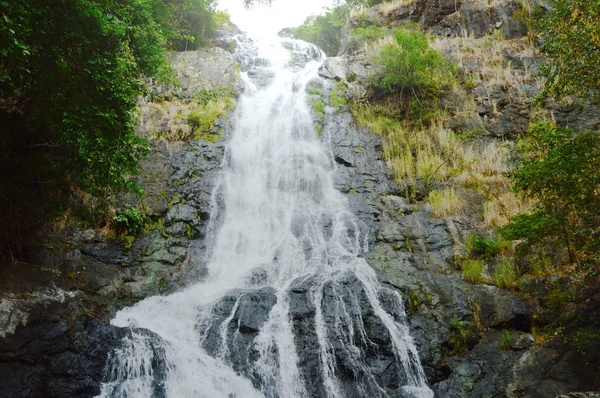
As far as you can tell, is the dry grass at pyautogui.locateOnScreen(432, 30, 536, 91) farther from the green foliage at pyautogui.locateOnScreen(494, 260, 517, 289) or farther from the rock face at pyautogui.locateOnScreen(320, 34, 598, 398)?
the green foliage at pyautogui.locateOnScreen(494, 260, 517, 289)

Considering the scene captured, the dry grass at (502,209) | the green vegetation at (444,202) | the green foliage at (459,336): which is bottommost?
the green foliage at (459,336)

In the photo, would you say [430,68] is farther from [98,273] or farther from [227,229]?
[98,273]

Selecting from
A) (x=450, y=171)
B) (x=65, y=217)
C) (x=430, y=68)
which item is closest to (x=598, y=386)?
(x=450, y=171)

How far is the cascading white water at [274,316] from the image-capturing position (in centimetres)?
568

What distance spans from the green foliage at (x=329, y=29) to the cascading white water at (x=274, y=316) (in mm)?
14398

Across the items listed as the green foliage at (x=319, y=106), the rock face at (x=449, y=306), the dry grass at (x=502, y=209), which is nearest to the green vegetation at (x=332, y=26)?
the green foliage at (x=319, y=106)

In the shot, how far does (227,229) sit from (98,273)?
3058 mm

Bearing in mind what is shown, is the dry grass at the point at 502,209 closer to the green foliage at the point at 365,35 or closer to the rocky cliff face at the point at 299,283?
the rocky cliff face at the point at 299,283

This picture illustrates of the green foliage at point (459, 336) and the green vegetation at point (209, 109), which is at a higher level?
the green vegetation at point (209, 109)

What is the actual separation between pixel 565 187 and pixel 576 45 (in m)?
2.10

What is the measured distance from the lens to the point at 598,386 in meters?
4.81

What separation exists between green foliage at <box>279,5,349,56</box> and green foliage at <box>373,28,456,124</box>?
930cm

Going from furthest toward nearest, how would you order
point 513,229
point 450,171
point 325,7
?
point 325,7 < point 450,171 < point 513,229

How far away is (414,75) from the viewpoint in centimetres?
1321
